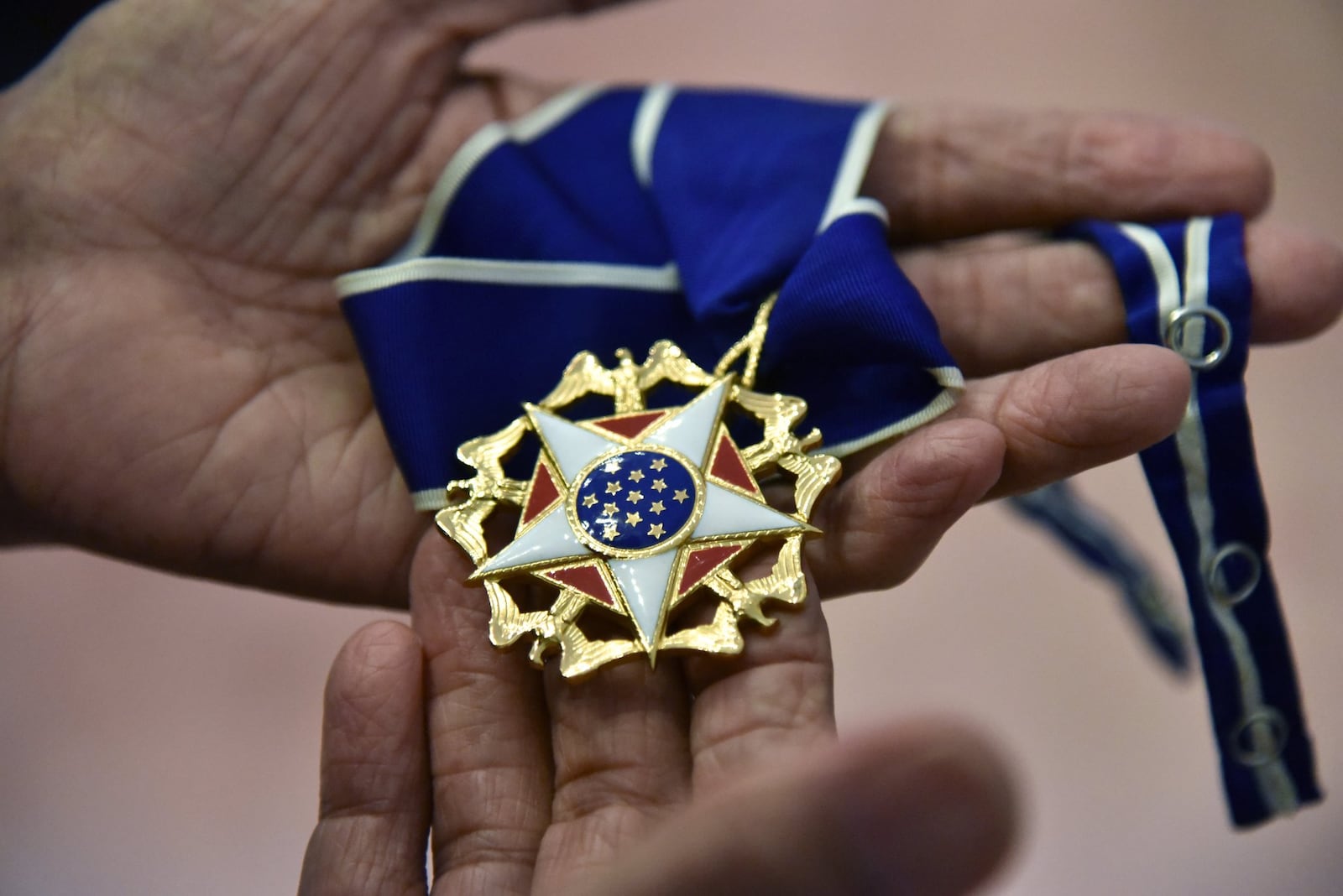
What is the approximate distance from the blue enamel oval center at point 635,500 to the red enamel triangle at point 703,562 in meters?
0.05

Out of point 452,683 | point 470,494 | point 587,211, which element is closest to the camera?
point 452,683

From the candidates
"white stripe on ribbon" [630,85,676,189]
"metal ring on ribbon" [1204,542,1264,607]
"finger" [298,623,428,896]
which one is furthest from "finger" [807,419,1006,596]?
"white stripe on ribbon" [630,85,676,189]

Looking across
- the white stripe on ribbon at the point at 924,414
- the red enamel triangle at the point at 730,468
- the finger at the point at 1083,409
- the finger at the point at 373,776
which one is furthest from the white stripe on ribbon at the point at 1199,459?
the finger at the point at 373,776

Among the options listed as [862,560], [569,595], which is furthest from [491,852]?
[862,560]

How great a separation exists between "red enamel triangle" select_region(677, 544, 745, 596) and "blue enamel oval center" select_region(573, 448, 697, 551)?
0.05 metres

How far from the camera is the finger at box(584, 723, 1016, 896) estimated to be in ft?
3.50

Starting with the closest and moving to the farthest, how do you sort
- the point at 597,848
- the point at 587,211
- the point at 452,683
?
the point at 597,848
the point at 452,683
the point at 587,211

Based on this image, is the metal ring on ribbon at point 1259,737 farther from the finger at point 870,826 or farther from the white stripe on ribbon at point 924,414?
the finger at point 870,826

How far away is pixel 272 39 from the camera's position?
213cm

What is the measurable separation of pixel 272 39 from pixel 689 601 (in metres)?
1.41

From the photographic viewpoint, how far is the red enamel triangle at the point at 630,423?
6.10 ft

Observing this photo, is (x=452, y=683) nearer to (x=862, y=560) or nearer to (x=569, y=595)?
(x=569, y=595)

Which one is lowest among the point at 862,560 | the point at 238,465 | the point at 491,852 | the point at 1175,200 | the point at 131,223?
the point at 491,852

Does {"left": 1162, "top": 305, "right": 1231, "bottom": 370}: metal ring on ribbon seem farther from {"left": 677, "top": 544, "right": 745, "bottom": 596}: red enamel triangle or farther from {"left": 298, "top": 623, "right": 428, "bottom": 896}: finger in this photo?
{"left": 298, "top": 623, "right": 428, "bottom": 896}: finger
